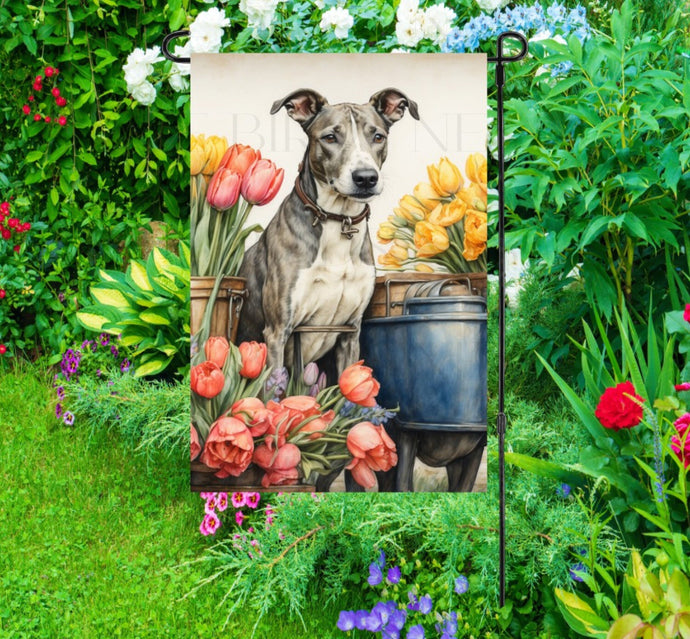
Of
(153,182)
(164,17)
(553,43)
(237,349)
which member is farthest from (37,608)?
(164,17)

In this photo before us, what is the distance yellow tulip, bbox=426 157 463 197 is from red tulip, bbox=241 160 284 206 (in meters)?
0.37

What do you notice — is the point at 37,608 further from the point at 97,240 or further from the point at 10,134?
the point at 10,134

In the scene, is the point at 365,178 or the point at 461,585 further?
the point at 461,585

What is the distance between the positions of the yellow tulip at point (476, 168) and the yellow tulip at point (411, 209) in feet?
0.46

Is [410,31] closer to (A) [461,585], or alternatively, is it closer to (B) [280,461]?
(B) [280,461]

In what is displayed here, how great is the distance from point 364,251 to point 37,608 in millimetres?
1496

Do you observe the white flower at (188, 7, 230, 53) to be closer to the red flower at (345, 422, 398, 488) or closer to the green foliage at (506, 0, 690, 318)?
the green foliage at (506, 0, 690, 318)

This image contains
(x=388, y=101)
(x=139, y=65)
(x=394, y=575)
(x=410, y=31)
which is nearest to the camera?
(x=388, y=101)

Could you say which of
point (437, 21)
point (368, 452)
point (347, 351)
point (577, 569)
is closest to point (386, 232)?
point (347, 351)

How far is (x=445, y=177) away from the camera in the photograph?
6.37 feet

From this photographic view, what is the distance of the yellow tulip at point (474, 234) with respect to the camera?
1955mm

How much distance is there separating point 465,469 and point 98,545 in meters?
1.39

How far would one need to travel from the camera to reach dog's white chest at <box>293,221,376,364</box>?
6.43ft

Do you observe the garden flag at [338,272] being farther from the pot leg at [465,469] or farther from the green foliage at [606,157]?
the green foliage at [606,157]
